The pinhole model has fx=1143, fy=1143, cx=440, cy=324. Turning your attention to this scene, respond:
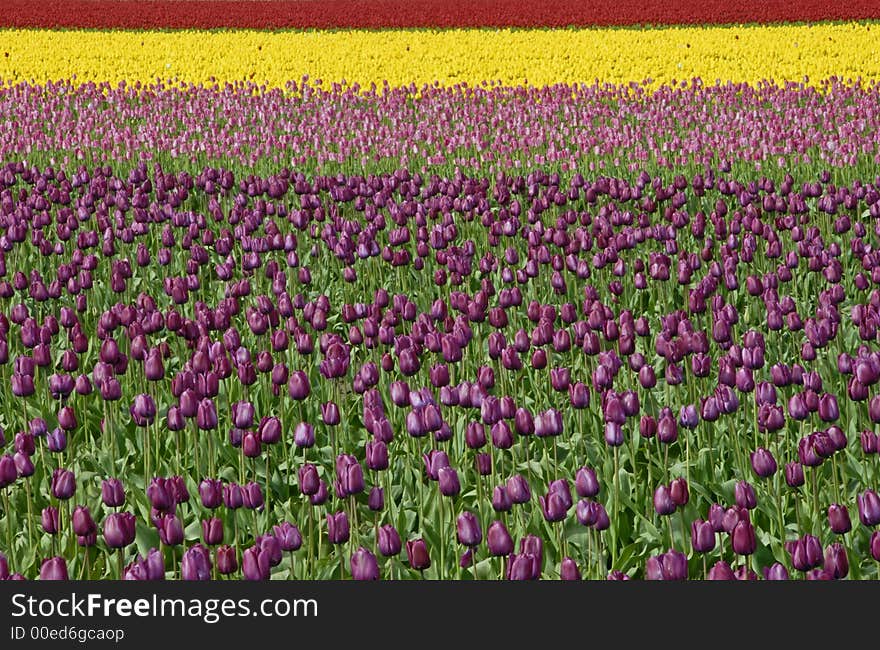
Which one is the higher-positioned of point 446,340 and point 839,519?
point 446,340

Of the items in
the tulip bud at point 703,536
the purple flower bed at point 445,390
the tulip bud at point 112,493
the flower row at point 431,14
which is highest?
the flower row at point 431,14

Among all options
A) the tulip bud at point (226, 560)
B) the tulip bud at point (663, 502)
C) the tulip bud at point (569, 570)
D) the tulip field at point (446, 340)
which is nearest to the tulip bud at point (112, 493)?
the tulip field at point (446, 340)

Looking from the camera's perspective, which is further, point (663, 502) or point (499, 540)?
point (663, 502)

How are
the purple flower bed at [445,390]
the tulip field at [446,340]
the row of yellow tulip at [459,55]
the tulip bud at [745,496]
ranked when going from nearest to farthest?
the tulip bud at [745,496] → the purple flower bed at [445,390] → the tulip field at [446,340] → the row of yellow tulip at [459,55]

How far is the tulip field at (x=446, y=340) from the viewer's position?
356 cm

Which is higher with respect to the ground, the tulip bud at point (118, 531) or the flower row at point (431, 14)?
the flower row at point (431, 14)

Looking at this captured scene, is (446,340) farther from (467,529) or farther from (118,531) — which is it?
(118,531)

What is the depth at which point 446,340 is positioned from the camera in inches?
185

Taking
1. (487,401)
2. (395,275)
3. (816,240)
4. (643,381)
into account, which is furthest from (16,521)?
(816,240)

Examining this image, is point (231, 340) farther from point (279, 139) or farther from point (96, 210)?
point (279, 139)

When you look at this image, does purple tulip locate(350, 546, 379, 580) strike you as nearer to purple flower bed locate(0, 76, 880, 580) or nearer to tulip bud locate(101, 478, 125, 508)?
purple flower bed locate(0, 76, 880, 580)

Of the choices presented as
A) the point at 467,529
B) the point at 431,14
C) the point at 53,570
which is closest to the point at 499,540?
the point at 467,529

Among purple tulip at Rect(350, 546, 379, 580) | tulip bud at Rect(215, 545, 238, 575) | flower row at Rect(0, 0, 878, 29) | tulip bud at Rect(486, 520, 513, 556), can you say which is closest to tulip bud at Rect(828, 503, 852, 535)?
tulip bud at Rect(486, 520, 513, 556)

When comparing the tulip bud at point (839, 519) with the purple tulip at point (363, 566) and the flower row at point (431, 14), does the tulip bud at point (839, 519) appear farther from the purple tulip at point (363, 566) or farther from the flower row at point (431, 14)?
the flower row at point (431, 14)
